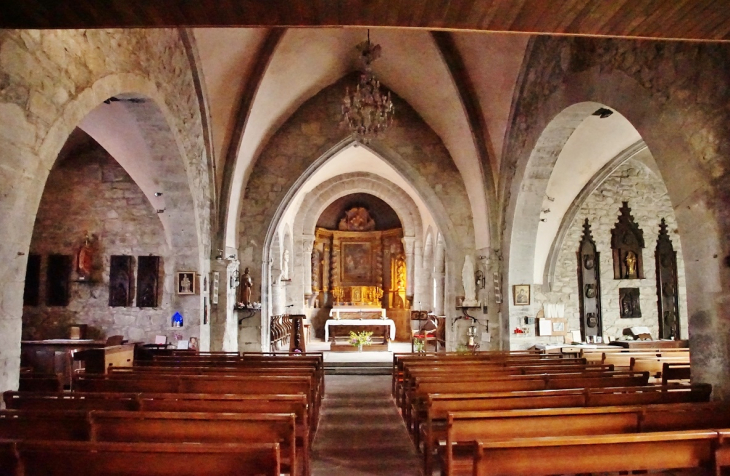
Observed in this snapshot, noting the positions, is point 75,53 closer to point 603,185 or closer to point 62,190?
point 62,190

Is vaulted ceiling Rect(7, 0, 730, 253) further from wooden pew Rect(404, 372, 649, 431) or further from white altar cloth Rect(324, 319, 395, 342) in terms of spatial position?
white altar cloth Rect(324, 319, 395, 342)

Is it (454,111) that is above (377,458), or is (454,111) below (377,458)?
above

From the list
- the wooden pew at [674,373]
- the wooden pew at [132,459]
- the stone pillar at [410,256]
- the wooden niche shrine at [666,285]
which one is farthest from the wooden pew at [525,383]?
the stone pillar at [410,256]

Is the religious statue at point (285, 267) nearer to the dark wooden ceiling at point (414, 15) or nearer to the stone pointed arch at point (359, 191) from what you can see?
the stone pointed arch at point (359, 191)

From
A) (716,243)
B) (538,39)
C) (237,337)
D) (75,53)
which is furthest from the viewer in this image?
(237,337)

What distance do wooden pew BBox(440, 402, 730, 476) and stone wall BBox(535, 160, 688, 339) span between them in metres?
9.97

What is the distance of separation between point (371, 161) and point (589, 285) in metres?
7.43

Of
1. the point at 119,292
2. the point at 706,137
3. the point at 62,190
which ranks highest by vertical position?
the point at 62,190

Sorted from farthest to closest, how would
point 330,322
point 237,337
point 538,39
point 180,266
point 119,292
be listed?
point 330,322
point 237,337
point 119,292
point 180,266
point 538,39

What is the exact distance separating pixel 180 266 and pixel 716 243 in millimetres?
8334

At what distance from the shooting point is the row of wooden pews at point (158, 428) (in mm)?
A: 2732

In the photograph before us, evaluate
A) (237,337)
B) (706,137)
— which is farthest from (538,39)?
(237,337)

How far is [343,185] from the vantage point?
19.0m

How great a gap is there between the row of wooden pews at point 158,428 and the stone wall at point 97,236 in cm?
580
